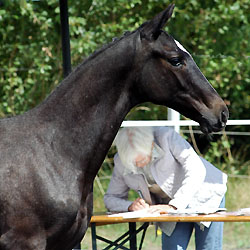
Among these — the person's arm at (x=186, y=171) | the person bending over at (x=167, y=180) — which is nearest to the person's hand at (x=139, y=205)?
the person bending over at (x=167, y=180)

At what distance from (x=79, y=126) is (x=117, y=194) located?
1195 mm

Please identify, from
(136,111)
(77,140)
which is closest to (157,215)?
(77,140)

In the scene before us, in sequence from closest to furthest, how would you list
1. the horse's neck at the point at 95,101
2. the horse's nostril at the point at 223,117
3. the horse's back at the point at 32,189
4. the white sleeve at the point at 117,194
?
the horse's back at the point at 32,189 → the horse's neck at the point at 95,101 → the horse's nostril at the point at 223,117 → the white sleeve at the point at 117,194

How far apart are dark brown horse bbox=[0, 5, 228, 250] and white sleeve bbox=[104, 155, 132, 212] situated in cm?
98

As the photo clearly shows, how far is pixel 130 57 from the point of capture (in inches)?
123

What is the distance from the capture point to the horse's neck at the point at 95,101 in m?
3.06

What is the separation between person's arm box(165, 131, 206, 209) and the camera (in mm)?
3860

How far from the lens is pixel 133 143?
396cm

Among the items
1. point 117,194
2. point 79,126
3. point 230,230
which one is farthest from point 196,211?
point 230,230

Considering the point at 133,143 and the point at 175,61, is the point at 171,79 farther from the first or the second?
the point at 133,143

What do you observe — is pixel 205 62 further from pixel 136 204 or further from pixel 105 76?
pixel 105 76

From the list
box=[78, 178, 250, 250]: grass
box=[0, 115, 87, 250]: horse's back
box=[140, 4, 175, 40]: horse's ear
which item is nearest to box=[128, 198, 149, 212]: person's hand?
box=[0, 115, 87, 250]: horse's back

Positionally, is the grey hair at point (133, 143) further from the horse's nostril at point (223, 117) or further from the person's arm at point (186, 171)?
the horse's nostril at point (223, 117)

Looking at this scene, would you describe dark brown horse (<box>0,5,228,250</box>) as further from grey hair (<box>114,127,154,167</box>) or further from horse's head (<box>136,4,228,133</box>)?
grey hair (<box>114,127,154,167</box>)
